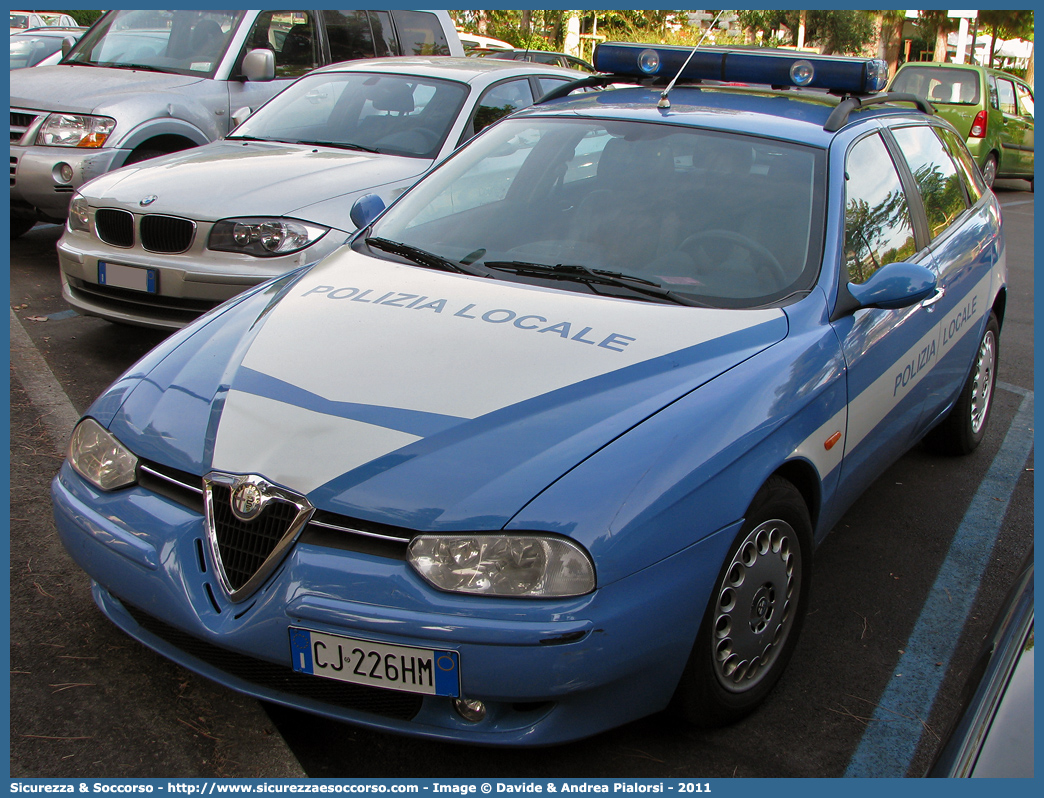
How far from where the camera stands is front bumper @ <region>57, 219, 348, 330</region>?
4707 millimetres

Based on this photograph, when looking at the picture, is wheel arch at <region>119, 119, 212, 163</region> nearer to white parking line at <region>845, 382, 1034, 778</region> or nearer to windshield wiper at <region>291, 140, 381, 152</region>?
windshield wiper at <region>291, 140, 381, 152</region>

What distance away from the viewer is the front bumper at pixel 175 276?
15.4 ft

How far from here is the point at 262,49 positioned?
7156 mm

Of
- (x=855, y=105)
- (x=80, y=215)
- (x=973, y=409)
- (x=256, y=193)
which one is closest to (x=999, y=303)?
(x=973, y=409)

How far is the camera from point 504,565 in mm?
2059

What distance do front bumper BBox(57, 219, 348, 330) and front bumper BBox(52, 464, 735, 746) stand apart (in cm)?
248

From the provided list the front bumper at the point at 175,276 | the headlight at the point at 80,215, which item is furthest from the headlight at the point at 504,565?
the headlight at the point at 80,215

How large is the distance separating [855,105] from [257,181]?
3.08 m

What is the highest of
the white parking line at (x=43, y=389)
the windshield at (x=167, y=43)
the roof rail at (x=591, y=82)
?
the windshield at (x=167, y=43)

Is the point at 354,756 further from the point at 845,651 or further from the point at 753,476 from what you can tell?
the point at 845,651

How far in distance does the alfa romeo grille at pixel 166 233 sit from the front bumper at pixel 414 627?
2737mm

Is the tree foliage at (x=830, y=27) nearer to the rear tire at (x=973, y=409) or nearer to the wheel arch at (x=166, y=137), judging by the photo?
the wheel arch at (x=166, y=137)
